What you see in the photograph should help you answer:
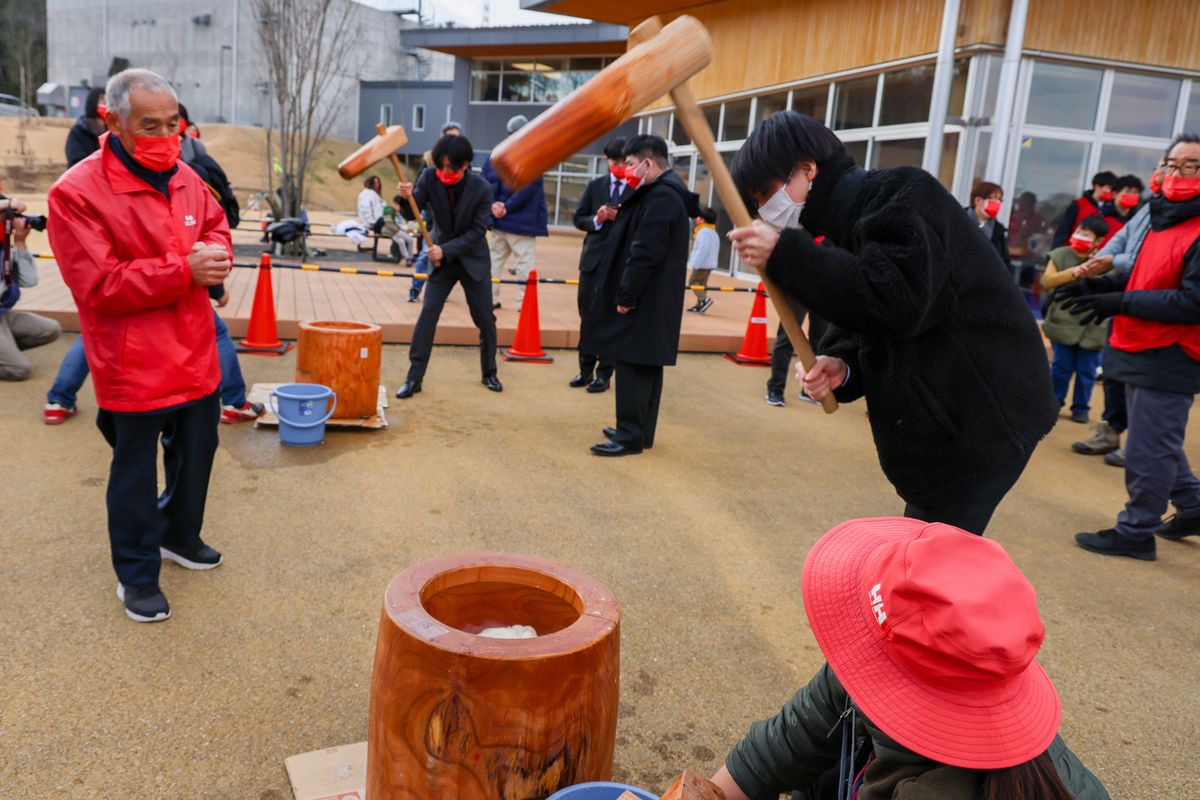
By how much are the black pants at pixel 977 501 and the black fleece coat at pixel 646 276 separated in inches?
124

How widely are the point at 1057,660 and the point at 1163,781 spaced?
730 mm

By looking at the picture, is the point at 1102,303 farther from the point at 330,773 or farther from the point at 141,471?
the point at 141,471

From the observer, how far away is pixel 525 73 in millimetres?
31359

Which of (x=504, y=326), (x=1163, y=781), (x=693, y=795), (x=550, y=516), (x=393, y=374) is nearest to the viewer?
(x=693, y=795)

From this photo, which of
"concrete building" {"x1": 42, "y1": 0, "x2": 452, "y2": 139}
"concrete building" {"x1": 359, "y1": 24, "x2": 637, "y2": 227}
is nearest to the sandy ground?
"concrete building" {"x1": 359, "y1": 24, "x2": 637, "y2": 227}

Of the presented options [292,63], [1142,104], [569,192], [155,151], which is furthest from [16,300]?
[569,192]

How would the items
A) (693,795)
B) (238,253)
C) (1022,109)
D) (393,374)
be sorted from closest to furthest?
1. (693,795)
2. (393,374)
3. (1022,109)
4. (238,253)

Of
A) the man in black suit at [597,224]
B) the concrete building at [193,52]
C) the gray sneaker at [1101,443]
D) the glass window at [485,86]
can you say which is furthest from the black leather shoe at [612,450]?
the concrete building at [193,52]

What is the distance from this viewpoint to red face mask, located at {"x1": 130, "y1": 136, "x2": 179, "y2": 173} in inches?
118

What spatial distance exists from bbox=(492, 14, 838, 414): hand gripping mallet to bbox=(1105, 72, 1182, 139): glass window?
11432 millimetres

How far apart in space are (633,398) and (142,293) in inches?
130

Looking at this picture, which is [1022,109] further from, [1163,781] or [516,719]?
[516,719]

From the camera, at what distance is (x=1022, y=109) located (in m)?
11.0

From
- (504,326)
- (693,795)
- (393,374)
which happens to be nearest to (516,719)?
(693,795)
